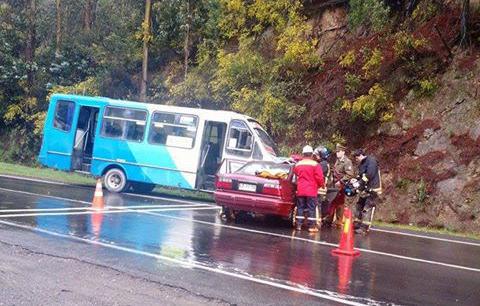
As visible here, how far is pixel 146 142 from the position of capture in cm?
1986

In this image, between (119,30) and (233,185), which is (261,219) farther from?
(119,30)

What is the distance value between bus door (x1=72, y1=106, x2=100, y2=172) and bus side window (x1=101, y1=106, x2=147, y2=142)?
721 millimetres

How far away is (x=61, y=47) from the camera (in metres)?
Result: 37.4

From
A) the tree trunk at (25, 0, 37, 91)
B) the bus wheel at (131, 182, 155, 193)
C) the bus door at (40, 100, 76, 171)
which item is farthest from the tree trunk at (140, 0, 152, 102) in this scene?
the tree trunk at (25, 0, 37, 91)

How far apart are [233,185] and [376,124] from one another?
9.20m

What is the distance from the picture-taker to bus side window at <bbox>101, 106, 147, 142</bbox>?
2009cm

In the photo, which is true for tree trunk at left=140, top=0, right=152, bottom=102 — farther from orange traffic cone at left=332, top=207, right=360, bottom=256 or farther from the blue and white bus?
orange traffic cone at left=332, top=207, right=360, bottom=256

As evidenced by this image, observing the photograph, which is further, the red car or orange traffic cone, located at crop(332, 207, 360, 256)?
the red car

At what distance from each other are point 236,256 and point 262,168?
5.09 meters

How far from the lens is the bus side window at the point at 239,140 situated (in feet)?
62.0

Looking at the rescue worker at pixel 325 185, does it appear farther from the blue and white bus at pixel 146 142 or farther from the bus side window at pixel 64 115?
the bus side window at pixel 64 115

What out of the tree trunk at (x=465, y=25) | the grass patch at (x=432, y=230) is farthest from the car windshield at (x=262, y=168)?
the tree trunk at (x=465, y=25)

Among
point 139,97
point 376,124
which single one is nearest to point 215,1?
point 139,97

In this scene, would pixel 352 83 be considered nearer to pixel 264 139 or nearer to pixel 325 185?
pixel 264 139
